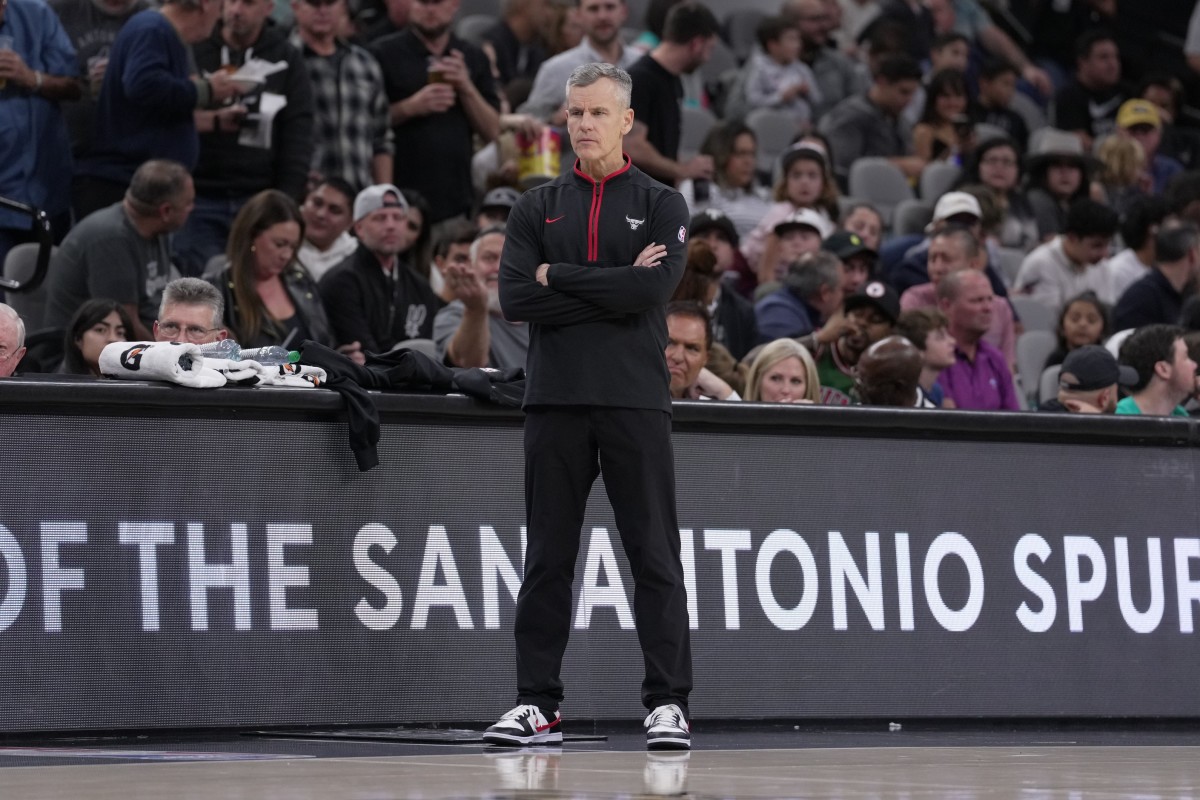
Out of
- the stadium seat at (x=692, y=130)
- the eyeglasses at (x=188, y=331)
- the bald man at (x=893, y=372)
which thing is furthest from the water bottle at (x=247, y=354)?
the stadium seat at (x=692, y=130)

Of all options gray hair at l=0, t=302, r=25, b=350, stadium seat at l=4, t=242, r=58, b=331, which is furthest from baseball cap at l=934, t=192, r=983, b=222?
gray hair at l=0, t=302, r=25, b=350

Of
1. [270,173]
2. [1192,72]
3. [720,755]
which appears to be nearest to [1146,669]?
[720,755]

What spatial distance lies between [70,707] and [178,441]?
93cm

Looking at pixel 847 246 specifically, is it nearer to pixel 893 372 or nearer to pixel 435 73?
pixel 893 372

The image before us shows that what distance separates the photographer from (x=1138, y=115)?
16.7 metres

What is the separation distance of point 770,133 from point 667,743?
9629 millimetres

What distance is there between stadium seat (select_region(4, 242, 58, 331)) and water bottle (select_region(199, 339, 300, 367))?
244 cm

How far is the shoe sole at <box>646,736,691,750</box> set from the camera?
567 centimetres

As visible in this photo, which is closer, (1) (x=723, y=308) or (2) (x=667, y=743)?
(2) (x=667, y=743)

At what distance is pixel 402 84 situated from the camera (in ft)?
38.2

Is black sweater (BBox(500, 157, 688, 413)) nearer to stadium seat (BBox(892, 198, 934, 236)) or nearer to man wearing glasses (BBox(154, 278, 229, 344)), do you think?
man wearing glasses (BBox(154, 278, 229, 344))

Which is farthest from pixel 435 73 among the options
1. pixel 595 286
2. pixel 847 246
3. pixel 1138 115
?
pixel 1138 115

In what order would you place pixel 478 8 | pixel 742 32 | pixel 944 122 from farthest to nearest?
pixel 742 32
pixel 478 8
pixel 944 122

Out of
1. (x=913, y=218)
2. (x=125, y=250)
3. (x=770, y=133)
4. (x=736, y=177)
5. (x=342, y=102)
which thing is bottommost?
(x=125, y=250)
